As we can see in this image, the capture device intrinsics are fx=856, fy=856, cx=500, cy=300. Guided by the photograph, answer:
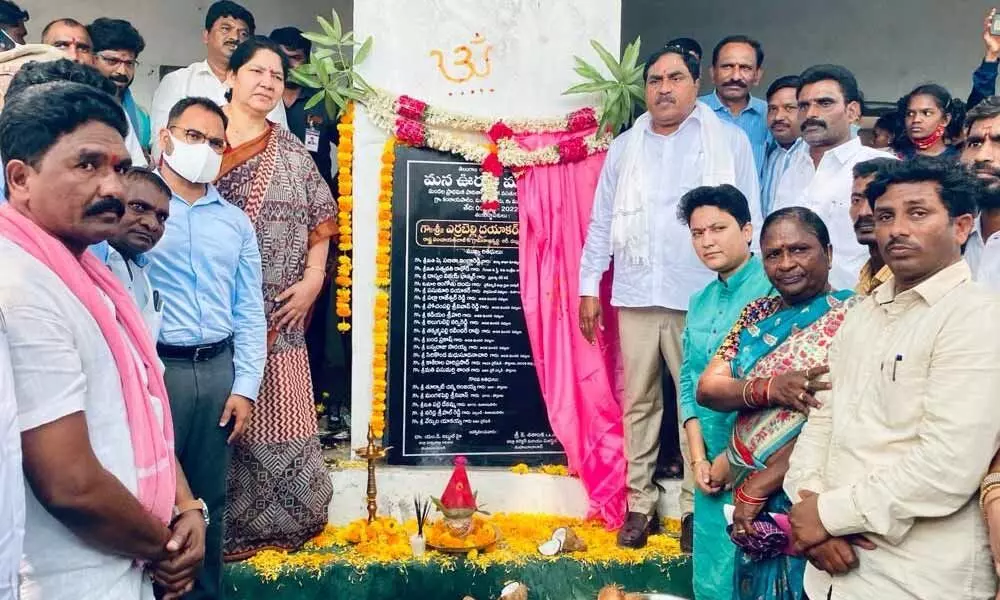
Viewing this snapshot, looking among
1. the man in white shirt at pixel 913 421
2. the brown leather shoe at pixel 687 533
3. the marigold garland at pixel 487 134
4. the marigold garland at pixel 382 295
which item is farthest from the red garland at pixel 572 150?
the man in white shirt at pixel 913 421

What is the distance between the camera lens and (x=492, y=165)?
467 centimetres

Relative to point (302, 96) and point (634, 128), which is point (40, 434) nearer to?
point (634, 128)

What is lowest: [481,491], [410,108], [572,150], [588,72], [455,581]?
[455,581]

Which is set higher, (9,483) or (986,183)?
(986,183)

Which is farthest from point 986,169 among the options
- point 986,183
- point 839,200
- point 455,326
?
point 455,326

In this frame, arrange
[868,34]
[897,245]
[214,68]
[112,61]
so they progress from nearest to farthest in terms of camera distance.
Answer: [897,245] < [112,61] < [214,68] < [868,34]

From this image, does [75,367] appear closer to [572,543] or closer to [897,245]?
[897,245]

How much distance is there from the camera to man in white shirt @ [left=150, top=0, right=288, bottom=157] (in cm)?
482

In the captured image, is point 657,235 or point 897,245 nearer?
point 897,245

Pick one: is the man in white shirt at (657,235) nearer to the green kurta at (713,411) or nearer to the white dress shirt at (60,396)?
the green kurta at (713,411)

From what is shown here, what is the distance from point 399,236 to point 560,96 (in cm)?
119

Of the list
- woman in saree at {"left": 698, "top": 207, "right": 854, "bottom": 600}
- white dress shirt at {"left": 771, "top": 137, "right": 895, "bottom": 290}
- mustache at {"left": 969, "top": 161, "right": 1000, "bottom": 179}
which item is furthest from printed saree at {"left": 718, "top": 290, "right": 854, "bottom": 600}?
white dress shirt at {"left": 771, "top": 137, "right": 895, "bottom": 290}

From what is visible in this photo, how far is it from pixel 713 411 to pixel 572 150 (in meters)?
1.97

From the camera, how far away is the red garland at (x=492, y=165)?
4.67 m
